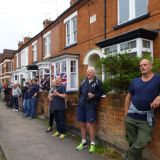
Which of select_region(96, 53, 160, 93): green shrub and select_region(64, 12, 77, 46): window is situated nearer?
select_region(96, 53, 160, 93): green shrub

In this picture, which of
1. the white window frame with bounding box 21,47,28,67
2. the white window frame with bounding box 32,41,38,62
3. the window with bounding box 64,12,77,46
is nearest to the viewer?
the window with bounding box 64,12,77,46

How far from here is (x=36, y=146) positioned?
24.3 feet

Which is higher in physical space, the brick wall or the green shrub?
the green shrub

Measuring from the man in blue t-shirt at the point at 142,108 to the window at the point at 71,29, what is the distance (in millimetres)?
13587

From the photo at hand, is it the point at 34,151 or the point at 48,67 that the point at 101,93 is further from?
the point at 48,67

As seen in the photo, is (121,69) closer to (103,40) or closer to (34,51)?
(103,40)

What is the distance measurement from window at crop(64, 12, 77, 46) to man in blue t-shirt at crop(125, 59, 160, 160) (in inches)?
535

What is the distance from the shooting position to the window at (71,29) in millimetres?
18250

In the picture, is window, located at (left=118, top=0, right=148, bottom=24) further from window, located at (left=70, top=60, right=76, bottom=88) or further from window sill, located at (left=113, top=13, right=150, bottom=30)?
window, located at (left=70, top=60, right=76, bottom=88)

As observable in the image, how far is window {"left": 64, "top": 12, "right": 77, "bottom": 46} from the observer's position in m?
18.2

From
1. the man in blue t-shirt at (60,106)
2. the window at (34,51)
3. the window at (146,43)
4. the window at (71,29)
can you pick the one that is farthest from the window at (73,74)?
the window at (34,51)

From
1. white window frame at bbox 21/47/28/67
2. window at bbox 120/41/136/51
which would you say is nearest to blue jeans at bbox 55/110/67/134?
window at bbox 120/41/136/51

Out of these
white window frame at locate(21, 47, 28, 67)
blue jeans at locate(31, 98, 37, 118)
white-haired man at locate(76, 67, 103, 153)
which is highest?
white window frame at locate(21, 47, 28, 67)

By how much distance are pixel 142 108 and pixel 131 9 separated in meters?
8.33
